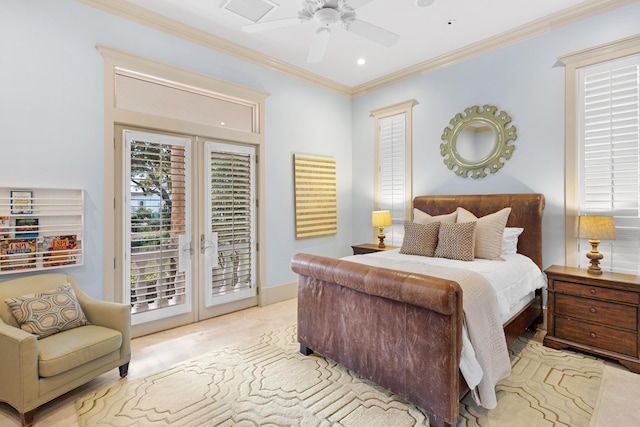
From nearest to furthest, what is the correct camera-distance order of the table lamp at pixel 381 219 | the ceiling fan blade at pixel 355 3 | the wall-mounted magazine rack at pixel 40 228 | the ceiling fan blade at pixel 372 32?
the ceiling fan blade at pixel 355 3
the wall-mounted magazine rack at pixel 40 228
the ceiling fan blade at pixel 372 32
the table lamp at pixel 381 219

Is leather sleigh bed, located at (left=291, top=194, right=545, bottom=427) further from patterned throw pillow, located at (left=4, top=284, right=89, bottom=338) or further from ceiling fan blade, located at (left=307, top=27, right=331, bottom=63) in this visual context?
ceiling fan blade, located at (left=307, top=27, right=331, bottom=63)

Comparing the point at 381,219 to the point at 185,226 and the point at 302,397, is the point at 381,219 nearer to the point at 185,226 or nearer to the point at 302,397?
the point at 185,226

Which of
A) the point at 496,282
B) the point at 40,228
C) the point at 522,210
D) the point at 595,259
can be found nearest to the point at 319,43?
the point at 496,282

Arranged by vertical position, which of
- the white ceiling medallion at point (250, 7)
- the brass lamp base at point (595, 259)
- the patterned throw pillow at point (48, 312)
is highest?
the white ceiling medallion at point (250, 7)

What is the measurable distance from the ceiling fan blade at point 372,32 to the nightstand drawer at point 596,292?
2666 mm

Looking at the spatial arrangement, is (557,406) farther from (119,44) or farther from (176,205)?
(119,44)

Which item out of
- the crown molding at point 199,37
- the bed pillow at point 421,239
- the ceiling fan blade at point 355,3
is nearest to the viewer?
the ceiling fan blade at point 355,3

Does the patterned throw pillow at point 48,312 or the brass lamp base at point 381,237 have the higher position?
the brass lamp base at point 381,237

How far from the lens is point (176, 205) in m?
3.52

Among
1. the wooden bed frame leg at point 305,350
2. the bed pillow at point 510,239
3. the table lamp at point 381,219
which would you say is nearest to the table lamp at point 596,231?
the bed pillow at point 510,239

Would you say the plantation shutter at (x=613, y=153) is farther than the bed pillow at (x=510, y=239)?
No

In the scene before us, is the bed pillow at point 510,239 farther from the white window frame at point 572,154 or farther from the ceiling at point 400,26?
the ceiling at point 400,26

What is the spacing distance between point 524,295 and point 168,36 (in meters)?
4.36

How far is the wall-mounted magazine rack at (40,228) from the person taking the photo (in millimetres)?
2529
